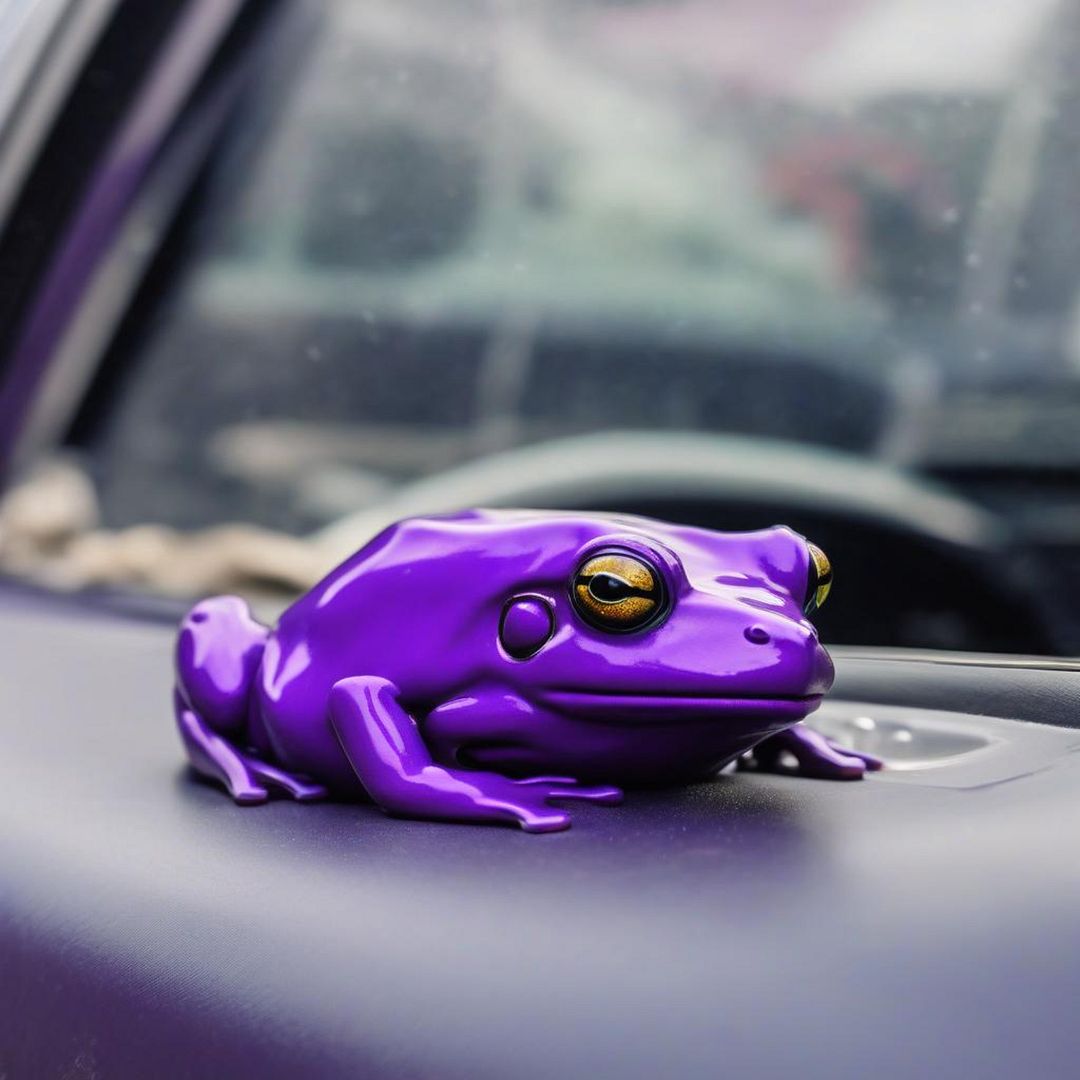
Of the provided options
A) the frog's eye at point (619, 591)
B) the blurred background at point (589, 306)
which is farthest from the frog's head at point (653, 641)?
the blurred background at point (589, 306)

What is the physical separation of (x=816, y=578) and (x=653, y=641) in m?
0.08

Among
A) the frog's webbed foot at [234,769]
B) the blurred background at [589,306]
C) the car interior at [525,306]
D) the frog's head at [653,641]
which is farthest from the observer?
the blurred background at [589,306]

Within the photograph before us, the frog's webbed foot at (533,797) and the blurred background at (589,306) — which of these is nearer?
the frog's webbed foot at (533,797)

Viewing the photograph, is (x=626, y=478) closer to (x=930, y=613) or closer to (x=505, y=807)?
(x=930, y=613)

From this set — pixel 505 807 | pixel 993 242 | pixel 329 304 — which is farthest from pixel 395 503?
pixel 505 807

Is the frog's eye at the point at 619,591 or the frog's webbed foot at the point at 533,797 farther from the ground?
the frog's eye at the point at 619,591

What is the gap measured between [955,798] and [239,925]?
26 centimetres

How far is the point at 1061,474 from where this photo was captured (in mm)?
1540

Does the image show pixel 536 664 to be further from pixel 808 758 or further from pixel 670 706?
pixel 808 758

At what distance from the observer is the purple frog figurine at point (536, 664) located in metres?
0.50

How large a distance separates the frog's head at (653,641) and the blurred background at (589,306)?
0.82 meters

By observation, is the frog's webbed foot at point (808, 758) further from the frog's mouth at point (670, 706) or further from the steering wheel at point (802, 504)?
the steering wheel at point (802, 504)

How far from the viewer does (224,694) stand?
0.62 m

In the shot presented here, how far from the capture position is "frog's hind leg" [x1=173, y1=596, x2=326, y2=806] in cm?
62
